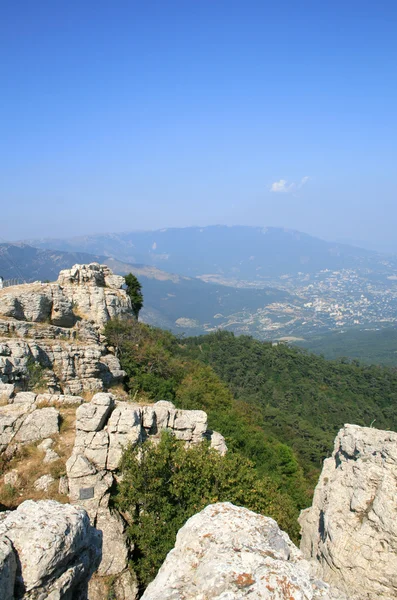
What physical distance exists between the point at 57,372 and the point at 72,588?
18188mm

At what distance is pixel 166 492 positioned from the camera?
40.4 feet

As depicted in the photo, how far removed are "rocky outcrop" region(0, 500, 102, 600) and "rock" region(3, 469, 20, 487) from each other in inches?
263

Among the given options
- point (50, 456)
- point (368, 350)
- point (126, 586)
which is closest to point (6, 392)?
point (50, 456)

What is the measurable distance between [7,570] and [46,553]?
0.67m

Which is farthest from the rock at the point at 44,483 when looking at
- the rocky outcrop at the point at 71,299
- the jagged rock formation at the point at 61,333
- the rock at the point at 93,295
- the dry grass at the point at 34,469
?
the rock at the point at 93,295

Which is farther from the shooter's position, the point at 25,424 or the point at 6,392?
the point at 6,392

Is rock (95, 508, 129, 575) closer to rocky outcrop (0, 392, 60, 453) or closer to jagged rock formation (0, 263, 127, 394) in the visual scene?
rocky outcrop (0, 392, 60, 453)

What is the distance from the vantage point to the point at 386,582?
9.57 meters

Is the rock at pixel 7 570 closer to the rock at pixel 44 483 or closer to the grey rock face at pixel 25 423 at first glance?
the rock at pixel 44 483

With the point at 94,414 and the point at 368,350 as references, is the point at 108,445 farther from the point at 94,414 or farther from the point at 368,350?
the point at 368,350

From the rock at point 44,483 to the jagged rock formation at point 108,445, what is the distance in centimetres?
83

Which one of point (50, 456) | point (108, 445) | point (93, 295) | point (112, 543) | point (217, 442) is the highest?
point (93, 295)

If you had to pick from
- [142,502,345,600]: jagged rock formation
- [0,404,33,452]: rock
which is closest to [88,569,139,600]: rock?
[142,502,345,600]: jagged rock formation

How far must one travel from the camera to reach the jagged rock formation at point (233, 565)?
543 centimetres
